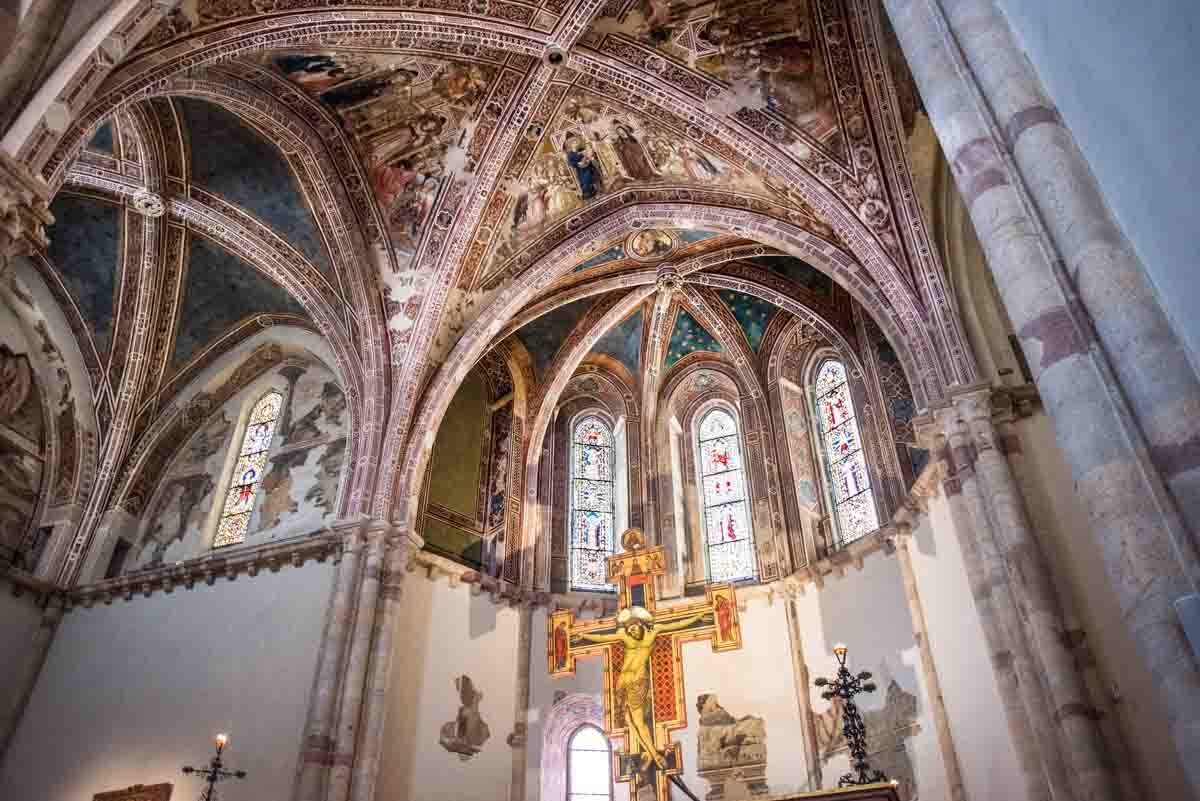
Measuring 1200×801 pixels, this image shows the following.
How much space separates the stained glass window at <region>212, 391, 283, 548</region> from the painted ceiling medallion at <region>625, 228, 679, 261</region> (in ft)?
21.6

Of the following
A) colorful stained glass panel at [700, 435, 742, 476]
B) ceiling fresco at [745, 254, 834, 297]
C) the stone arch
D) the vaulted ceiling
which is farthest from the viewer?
colorful stained glass panel at [700, 435, 742, 476]

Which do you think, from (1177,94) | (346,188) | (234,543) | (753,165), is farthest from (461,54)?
(1177,94)

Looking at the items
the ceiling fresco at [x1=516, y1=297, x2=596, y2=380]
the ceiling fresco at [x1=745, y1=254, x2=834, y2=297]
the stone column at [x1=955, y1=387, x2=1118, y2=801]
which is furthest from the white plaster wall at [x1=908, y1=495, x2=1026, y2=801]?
the ceiling fresco at [x1=516, y1=297, x2=596, y2=380]

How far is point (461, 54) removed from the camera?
11.5 metres

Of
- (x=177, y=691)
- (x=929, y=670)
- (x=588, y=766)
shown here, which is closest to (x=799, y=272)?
(x=929, y=670)

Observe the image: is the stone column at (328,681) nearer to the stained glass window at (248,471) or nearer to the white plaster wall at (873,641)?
the stained glass window at (248,471)

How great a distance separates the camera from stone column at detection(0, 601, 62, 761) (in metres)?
12.1

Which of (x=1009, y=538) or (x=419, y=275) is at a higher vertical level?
(x=419, y=275)

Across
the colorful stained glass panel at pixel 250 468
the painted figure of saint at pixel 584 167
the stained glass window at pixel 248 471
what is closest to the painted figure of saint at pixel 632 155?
the painted figure of saint at pixel 584 167

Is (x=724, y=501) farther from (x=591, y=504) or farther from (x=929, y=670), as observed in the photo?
(x=929, y=670)

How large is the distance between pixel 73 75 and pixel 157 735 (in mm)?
8373

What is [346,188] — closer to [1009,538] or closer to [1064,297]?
[1009,538]

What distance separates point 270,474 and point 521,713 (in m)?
5.55

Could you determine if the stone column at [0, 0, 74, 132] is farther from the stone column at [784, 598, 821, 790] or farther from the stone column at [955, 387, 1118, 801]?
the stone column at [784, 598, 821, 790]
